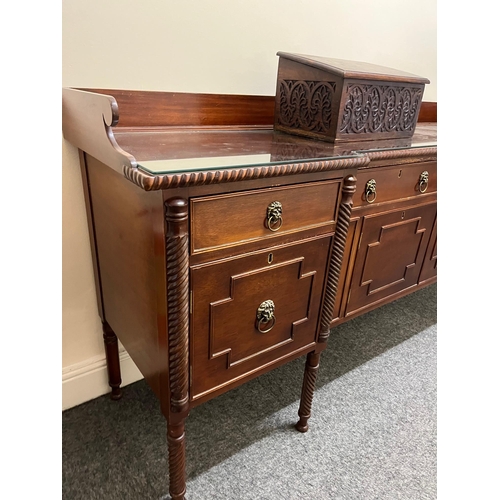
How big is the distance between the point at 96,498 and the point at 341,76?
1237 mm

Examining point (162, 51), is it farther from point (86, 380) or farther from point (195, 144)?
point (86, 380)

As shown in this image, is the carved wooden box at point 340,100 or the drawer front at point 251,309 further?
the carved wooden box at point 340,100

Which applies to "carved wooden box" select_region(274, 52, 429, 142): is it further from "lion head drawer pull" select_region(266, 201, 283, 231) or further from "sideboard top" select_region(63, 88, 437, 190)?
"lion head drawer pull" select_region(266, 201, 283, 231)

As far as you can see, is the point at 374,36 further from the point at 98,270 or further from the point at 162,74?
the point at 98,270

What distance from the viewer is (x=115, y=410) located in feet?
4.15

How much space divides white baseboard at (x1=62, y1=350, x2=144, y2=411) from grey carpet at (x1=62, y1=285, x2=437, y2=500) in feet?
0.09

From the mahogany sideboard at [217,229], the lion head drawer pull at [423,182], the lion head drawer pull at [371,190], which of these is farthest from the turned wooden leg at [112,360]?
the lion head drawer pull at [423,182]

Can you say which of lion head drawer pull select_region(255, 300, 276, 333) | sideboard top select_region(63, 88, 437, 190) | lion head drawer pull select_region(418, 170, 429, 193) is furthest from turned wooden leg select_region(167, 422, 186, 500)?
lion head drawer pull select_region(418, 170, 429, 193)

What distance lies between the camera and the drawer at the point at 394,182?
3.59 ft

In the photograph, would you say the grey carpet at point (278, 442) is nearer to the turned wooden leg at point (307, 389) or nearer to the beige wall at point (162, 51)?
the turned wooden leg at point (307, 389)

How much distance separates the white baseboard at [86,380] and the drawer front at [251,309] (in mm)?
542

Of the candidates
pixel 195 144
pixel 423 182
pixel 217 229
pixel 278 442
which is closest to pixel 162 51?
pixel 195 144

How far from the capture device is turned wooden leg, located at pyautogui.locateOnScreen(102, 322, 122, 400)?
47.0 inches

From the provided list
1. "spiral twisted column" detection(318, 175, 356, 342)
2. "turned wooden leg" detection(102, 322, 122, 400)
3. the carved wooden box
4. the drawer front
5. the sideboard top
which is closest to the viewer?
the sideboard top
